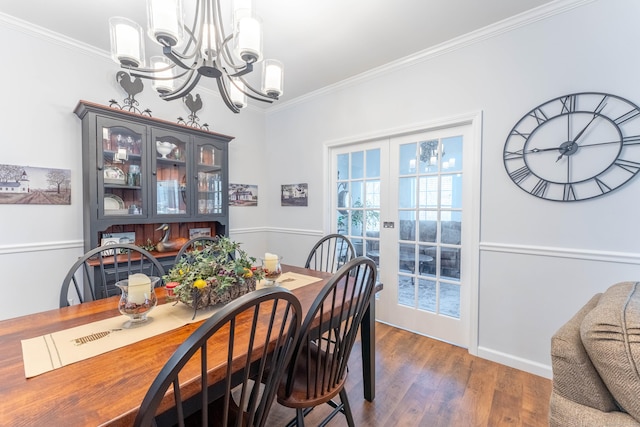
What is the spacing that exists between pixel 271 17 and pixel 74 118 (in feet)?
6.01

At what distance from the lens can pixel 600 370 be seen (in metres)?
0.80

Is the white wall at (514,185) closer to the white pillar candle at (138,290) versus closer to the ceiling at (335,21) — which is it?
the ceiling at (335,21)

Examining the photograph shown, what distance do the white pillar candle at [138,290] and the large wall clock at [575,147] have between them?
2.39m

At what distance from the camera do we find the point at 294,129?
356 cm

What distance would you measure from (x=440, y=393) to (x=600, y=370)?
1248 mm

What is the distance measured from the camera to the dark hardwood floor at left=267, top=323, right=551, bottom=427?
1.60 metres

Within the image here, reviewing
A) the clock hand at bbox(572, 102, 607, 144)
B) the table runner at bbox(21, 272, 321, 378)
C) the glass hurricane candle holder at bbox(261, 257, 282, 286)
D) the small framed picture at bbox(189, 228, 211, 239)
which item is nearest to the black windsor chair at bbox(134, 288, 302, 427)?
the table runner at bbox(21, 272, 321, 378)

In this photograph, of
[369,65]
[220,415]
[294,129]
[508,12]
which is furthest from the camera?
[294,129]

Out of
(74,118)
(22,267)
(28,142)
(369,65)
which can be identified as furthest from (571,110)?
(22,267)

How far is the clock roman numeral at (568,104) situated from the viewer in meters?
1.88

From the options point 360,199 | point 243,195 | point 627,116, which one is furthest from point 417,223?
point 243,195

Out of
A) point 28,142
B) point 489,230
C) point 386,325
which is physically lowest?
point 386,325

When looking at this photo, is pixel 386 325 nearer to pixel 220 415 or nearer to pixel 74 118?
pixel 220 415

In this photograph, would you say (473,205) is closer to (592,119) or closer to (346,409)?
(592,119)
